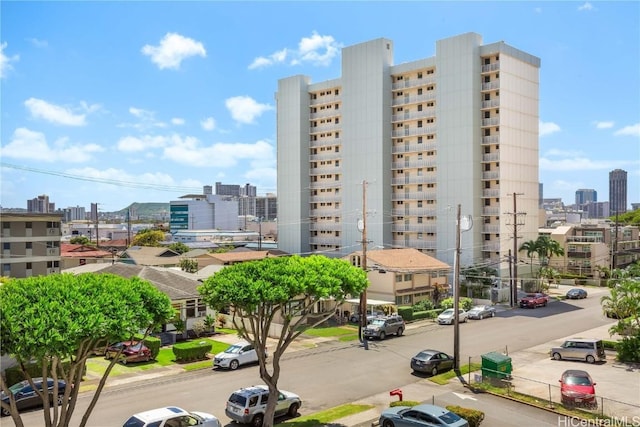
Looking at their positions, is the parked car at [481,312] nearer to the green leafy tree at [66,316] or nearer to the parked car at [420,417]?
the parked car at [420,417]

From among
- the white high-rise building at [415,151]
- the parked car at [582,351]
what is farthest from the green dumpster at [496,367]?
the white high-rise building at [415,151]

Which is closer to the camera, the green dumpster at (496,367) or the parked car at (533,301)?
the green dumpster at (496,367)

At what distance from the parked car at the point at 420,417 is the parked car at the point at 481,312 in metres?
34.0

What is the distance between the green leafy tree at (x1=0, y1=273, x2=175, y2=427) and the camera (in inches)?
598

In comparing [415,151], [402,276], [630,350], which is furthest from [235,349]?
[415,151]

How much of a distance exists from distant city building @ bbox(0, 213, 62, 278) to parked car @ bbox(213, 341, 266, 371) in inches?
1575

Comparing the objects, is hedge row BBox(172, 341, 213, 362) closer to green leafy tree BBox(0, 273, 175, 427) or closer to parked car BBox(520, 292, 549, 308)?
green leafy tree BBox(0, 273, 175, 427)

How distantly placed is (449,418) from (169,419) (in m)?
11.7

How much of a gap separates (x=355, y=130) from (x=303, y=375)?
62510 millimetres

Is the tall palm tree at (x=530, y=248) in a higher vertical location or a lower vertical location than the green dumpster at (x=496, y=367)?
higher

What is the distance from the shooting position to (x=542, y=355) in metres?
38.2

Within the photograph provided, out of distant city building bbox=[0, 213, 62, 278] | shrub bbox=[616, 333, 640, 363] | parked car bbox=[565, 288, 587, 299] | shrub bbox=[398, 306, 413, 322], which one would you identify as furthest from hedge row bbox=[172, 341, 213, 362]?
parked car bbox=[565, 288, 587, 299]

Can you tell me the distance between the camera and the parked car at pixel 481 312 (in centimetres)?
5506

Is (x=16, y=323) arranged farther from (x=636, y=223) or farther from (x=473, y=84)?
(x=636, y=223)
